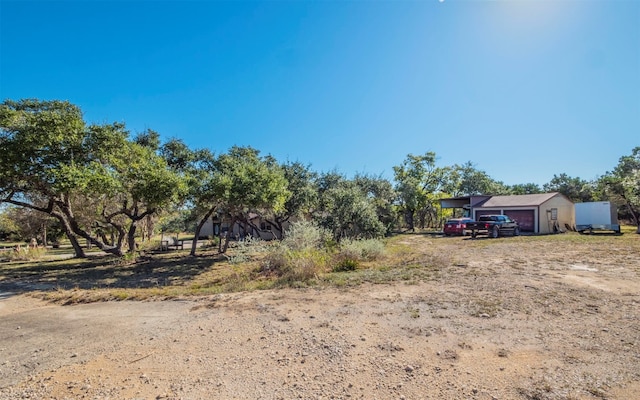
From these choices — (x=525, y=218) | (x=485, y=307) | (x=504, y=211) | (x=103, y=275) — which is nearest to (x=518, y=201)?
(x=504, y=211)

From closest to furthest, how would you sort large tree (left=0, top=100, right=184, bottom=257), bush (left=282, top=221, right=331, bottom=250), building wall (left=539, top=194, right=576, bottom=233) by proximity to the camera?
large tree (left=0, top=100, right=184, bottom=257), bush (left=282, top=221, right=331, bottom=250), building wall (left=539, top=194, right=576, bottom=233)

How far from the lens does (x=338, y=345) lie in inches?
159

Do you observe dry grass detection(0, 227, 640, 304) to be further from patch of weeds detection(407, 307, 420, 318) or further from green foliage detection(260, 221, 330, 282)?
patch of weeds detection(407, 307, 420, 318)

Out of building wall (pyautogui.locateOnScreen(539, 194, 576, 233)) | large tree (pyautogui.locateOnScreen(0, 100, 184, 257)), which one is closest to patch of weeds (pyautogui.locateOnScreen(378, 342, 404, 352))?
large tree (pyautogui.locateOnScreen(0, 100, 184, 257))

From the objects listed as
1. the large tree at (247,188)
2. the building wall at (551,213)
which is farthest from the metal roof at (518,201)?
the large tree at (247,188)

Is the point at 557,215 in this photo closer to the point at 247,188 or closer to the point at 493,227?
the point at 493,227

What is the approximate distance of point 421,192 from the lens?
1284 inches

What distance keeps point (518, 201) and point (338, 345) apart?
92.4 ft

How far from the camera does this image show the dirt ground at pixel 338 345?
3.07m

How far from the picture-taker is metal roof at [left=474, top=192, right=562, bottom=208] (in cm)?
2504

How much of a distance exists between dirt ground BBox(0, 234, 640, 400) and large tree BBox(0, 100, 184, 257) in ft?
14.0

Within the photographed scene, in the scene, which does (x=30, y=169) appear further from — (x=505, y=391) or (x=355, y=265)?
(x=505, y=391)

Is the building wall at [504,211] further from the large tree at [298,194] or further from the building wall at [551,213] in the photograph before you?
the large tree at [298,194]

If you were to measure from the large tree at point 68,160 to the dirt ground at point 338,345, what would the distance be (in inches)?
169
